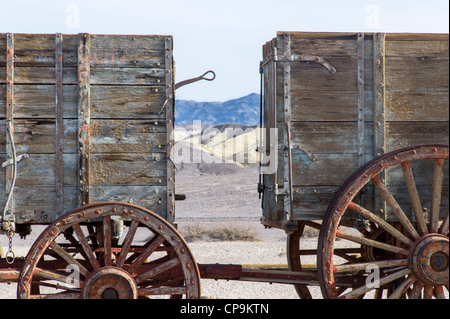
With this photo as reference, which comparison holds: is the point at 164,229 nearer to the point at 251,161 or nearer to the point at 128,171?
the point at 128,171

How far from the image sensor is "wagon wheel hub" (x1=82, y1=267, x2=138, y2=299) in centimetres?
393

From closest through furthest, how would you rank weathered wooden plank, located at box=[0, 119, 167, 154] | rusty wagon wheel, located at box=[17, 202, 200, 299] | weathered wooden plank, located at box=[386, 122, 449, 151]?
rusty wagon wheel, located at box=[17, 202, 200, 299] < weathered wooden plank, located at box=[0, 119, 167, 154] < weathered wooden plank, located at box=[386, 122, 449, 151]

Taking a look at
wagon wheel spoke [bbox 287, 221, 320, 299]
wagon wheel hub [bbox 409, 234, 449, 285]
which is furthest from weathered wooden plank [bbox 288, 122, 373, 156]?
wagon wheel spoke [bbox 287, 221, 320, 299]

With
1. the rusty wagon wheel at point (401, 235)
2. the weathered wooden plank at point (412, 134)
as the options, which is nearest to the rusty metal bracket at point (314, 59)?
the weathered wooden plank at point (412, 134)

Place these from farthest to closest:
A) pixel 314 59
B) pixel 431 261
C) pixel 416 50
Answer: pixel 416 50
pixel 314 59
pixel 431 261

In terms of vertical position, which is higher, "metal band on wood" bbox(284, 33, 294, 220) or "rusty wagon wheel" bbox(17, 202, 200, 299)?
"metal band on wood" bbox(284, 33, 294, 220)

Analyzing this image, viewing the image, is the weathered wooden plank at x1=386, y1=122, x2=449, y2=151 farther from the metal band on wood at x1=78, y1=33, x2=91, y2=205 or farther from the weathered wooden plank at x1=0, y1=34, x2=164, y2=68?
the metal band on wood at x1=78, y1=33, x2=91, y2=205

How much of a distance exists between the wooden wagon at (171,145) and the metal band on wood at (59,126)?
0.01m

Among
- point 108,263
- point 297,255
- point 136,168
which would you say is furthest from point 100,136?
point 297,255

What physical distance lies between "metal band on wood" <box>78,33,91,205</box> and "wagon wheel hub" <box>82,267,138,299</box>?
584 mm

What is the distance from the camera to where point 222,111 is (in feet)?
425

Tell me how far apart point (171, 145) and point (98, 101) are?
2.23 ft

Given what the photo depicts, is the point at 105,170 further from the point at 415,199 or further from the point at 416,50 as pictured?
the point at 416,50

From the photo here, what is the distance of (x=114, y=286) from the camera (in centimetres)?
396
